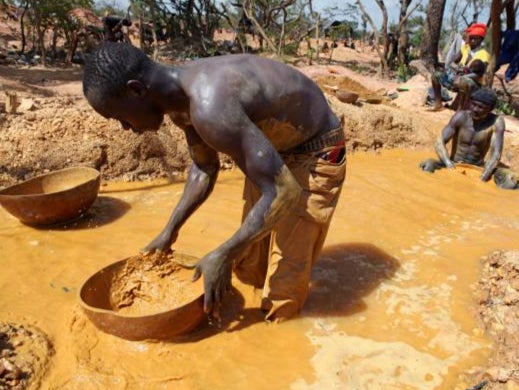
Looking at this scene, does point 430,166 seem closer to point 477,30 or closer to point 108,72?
point 477,30

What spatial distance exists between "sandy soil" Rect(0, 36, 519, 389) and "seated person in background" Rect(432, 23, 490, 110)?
0.37 meters

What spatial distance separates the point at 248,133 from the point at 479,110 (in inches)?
166

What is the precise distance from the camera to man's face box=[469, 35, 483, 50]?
23.5ft

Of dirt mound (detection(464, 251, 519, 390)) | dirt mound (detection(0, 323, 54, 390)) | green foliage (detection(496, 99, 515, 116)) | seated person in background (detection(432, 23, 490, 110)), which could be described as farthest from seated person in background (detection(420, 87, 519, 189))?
dirt mound (detection(0, 323, 54, 390))

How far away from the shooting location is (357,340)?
237 centimetres

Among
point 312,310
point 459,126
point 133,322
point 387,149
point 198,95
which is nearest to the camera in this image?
point 198,95

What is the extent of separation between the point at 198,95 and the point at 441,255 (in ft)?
8.17

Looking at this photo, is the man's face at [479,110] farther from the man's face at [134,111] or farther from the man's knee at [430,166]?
the man's face at [134,111]

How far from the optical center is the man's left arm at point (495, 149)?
504 centimetres

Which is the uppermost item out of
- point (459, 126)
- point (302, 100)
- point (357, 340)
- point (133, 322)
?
point (302, 100)

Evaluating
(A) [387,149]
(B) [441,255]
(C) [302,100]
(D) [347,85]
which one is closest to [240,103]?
(C) [302,100]

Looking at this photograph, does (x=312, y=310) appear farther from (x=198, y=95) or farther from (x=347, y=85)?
(x=347, y=85)

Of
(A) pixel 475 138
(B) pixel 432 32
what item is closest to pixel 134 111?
(A) pixel 475 138

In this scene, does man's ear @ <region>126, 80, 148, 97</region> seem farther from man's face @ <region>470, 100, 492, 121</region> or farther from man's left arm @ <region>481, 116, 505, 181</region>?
man's left arm @ <region>481, 116, 505, 181</region>
